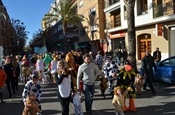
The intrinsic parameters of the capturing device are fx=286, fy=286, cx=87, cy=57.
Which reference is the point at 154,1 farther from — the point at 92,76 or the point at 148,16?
the point at 92,76

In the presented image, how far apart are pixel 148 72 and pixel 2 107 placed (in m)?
5.62

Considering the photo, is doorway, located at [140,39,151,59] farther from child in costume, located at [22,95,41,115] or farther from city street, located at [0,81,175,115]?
child in costume, located at [22,95,41,115]

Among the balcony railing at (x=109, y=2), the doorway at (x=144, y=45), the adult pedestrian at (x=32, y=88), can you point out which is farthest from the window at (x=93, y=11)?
the adult pedestrian at (x=32, y=88)

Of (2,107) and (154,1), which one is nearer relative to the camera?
Result: (2,107)

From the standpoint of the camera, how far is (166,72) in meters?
12.6

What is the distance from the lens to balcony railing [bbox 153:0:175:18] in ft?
76.2

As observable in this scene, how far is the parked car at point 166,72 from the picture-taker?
12.3 metres

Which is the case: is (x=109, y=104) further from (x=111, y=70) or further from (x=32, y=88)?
(x=32, y=88)

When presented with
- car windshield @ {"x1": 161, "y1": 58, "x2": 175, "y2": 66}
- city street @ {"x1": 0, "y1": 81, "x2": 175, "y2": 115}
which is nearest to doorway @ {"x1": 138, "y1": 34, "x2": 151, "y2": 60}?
car windshield @ {"x1": 161, "y1": 58, "x2": 175, "y2": 66}

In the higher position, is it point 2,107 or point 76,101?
point 76,101

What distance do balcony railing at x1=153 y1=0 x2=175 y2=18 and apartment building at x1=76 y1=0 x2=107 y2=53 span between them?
15824 mm

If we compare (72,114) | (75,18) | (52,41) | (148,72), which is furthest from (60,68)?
(52,41)

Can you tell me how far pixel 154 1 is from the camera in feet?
86.3

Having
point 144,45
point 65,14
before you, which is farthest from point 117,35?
point 65,14
